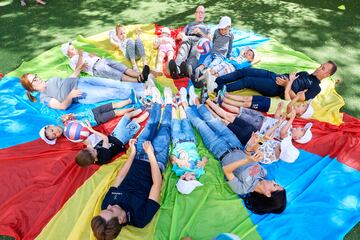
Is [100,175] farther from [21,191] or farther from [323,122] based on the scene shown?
[323,122]

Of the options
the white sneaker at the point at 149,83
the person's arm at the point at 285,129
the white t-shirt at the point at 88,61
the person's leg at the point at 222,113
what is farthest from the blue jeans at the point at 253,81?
the white t-shirt at the point at 88,61

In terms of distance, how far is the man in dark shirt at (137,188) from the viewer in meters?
3.03

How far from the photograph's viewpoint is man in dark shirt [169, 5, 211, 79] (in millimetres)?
5363

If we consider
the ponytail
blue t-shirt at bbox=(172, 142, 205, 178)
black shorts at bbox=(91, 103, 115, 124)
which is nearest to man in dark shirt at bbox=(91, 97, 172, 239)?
blue t-shirt at bbox=(172, 142, 205, 178)

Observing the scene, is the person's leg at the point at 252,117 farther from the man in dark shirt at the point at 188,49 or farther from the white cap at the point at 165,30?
the white cap at the point at 165,30

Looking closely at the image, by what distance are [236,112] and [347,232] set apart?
2.09m

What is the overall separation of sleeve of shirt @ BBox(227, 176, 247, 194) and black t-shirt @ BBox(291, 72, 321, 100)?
6.34 ft

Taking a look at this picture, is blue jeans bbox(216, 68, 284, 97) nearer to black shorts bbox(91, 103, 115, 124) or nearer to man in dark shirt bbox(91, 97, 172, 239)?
man in dark shirt bbox(91, 97, 172, 239)

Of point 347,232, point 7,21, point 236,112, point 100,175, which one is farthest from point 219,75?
point 7,21

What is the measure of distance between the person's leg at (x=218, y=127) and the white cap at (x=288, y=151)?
21.2 inches

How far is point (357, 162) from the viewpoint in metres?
4.02

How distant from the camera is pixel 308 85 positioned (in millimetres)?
4770

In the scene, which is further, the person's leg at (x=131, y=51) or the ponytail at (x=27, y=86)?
the person's leg at (x=131, y=51)

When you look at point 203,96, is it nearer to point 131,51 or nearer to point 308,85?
point 308,85
